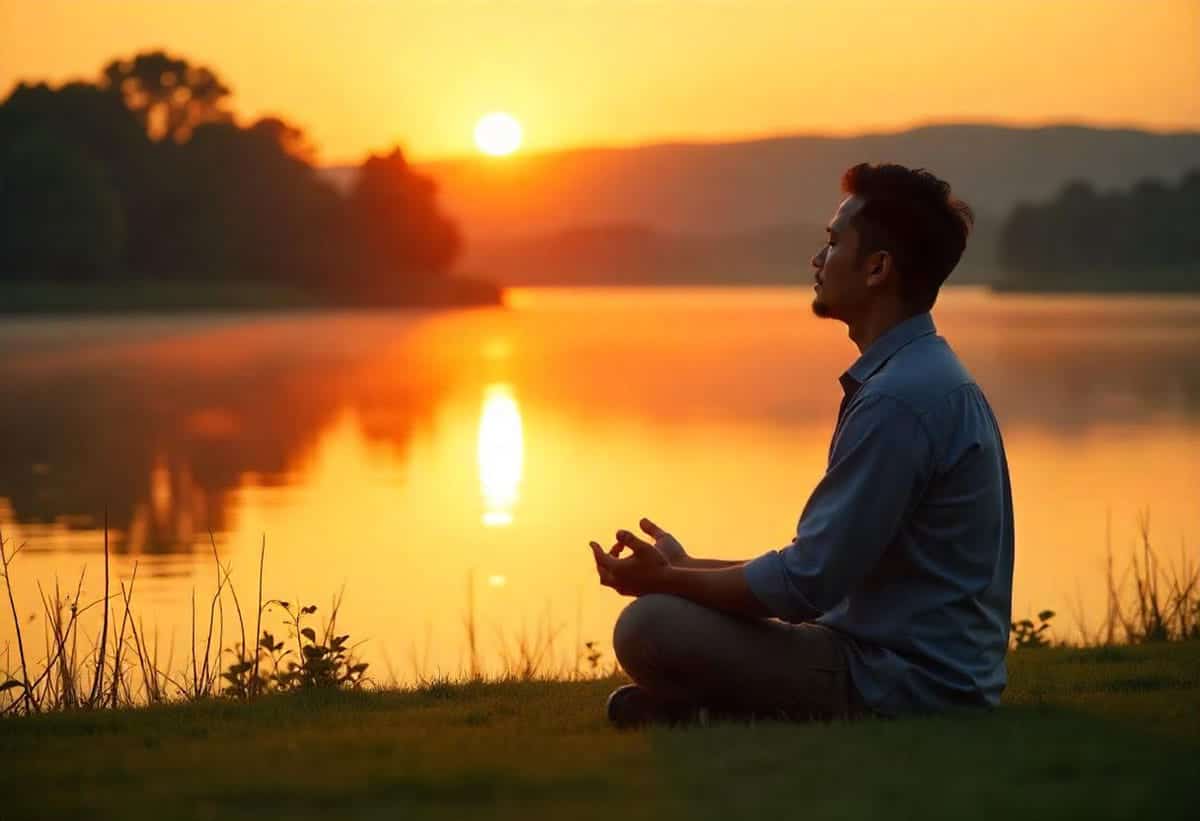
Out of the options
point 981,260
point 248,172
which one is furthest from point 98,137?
point 981,260

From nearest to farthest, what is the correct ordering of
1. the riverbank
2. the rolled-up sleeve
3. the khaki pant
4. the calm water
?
1. the rolled-up sleeve
2. the khaki pant
3. the calm water
4. the riverbank

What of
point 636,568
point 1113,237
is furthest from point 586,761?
point 1113,237

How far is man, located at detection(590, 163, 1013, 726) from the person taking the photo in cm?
436

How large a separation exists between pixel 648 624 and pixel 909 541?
27.3 inches

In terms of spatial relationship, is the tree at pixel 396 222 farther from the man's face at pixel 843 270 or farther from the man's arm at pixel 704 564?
the man's face at pixel 843 270

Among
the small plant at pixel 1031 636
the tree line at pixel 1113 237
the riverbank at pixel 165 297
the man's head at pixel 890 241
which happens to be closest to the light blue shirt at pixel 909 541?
the man's head at pixel 890 241

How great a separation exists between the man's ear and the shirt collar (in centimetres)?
13

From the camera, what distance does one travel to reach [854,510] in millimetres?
4320

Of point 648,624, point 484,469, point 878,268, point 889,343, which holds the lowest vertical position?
point 648,624

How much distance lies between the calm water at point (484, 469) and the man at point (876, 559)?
3.97 m

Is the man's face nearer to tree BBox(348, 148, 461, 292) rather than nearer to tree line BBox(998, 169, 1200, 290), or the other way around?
tree BBox(348, 148, 461, 292)

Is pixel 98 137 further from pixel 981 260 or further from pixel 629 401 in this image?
pixel 981 260

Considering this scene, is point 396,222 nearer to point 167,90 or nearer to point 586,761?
point 167,90

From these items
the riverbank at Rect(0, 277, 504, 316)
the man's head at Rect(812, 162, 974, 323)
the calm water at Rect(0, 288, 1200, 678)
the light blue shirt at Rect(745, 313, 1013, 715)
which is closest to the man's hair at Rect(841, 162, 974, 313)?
the man's head at Rect(812, 162, 974, 323)
